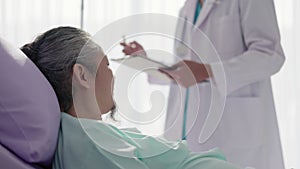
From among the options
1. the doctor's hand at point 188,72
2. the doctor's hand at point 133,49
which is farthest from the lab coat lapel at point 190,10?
the doctor's hand at point 133,49

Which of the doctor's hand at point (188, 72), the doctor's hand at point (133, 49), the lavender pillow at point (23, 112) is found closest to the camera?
the lavender pillow at point (23, 112)

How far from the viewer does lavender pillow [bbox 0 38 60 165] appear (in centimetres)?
123

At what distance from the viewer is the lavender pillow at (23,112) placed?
4.04ft

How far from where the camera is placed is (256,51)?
208 centimetres

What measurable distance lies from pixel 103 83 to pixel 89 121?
0.42ft

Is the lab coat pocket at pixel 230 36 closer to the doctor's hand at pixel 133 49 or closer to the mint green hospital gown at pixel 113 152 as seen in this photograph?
the doctor's hand at pixel 133 49

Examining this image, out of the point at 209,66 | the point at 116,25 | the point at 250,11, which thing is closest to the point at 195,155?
the point at 116,25

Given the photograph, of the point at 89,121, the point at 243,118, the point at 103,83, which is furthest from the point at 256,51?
the point at 89,121

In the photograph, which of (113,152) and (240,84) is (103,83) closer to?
(113,152)

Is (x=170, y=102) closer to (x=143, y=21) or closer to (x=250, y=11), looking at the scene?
(x=250, y=11)

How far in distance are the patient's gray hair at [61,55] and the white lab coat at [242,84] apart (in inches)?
28.5

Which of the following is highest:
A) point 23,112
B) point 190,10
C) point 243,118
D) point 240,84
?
point 190,10

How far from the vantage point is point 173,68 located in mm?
1719

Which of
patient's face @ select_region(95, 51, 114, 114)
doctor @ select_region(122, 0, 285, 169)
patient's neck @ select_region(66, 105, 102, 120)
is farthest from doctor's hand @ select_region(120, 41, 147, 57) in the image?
doctor @ select_region(122, 0, 285, 169)
